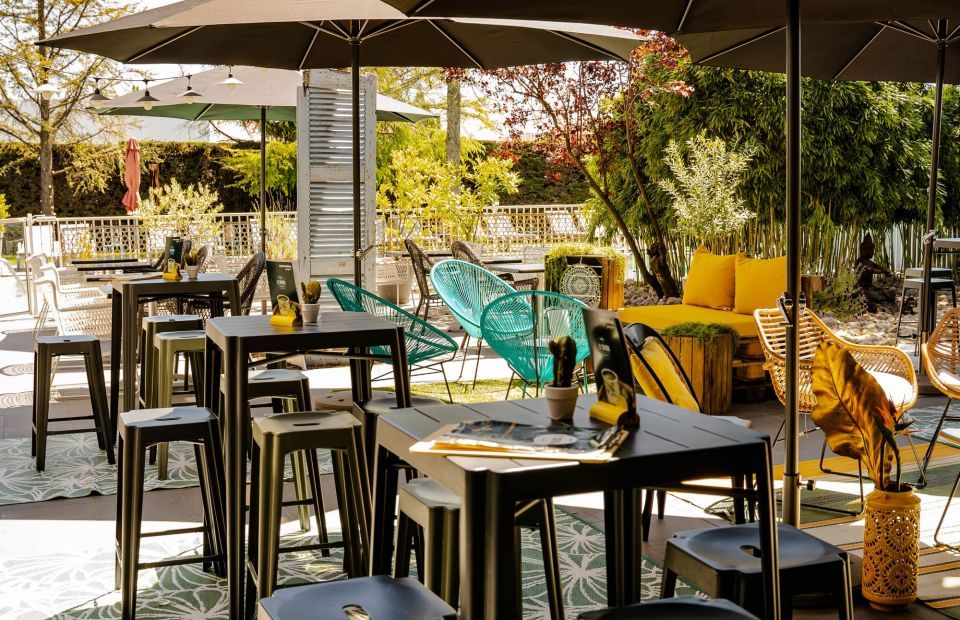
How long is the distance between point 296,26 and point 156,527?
3.04 metres

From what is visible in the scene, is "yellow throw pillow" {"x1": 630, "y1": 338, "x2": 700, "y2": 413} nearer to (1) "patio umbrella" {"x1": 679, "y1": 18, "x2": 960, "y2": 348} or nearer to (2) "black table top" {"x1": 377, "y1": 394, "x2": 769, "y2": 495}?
(2) "black table top" {"x1": 377, "y1": 394, "x2": 769, "y2": 495}

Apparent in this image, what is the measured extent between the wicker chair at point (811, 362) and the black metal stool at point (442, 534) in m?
2.00

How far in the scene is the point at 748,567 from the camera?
2.26 meters

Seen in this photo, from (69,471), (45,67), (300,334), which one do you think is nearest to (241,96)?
(69,471)

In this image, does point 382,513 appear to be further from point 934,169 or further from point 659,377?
point 934,169

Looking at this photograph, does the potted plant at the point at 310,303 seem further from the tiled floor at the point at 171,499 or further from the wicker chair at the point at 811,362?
the wicker chair at the point at 811,362

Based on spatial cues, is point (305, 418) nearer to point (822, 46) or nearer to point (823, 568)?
point (823, 568)

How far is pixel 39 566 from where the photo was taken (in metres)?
3.70

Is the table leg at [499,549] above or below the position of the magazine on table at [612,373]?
below

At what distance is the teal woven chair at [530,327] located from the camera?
17.4 feet

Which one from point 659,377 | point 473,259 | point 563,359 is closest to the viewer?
point 563,359

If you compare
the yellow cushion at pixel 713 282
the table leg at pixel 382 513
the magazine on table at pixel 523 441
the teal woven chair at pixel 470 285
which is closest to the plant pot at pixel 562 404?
the magazine on table at pixel 523 441

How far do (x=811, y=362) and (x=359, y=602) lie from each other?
3.10 m

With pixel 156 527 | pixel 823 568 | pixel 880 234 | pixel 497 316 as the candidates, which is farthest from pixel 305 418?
pixel 880 234
